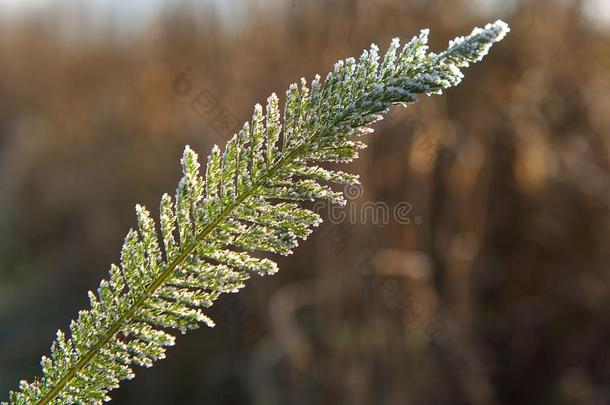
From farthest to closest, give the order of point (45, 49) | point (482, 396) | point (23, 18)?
point (23, 18) → point (45, 49) → point (482, 396)

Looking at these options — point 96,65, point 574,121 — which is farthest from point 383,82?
point 96,65

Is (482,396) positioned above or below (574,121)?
below

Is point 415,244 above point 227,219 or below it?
above

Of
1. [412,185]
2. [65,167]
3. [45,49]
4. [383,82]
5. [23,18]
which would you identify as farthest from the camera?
[23,18]

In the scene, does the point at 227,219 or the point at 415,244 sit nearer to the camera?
the point at 227,219

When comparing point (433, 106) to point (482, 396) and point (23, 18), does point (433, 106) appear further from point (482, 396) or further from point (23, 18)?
point (23, 18)
